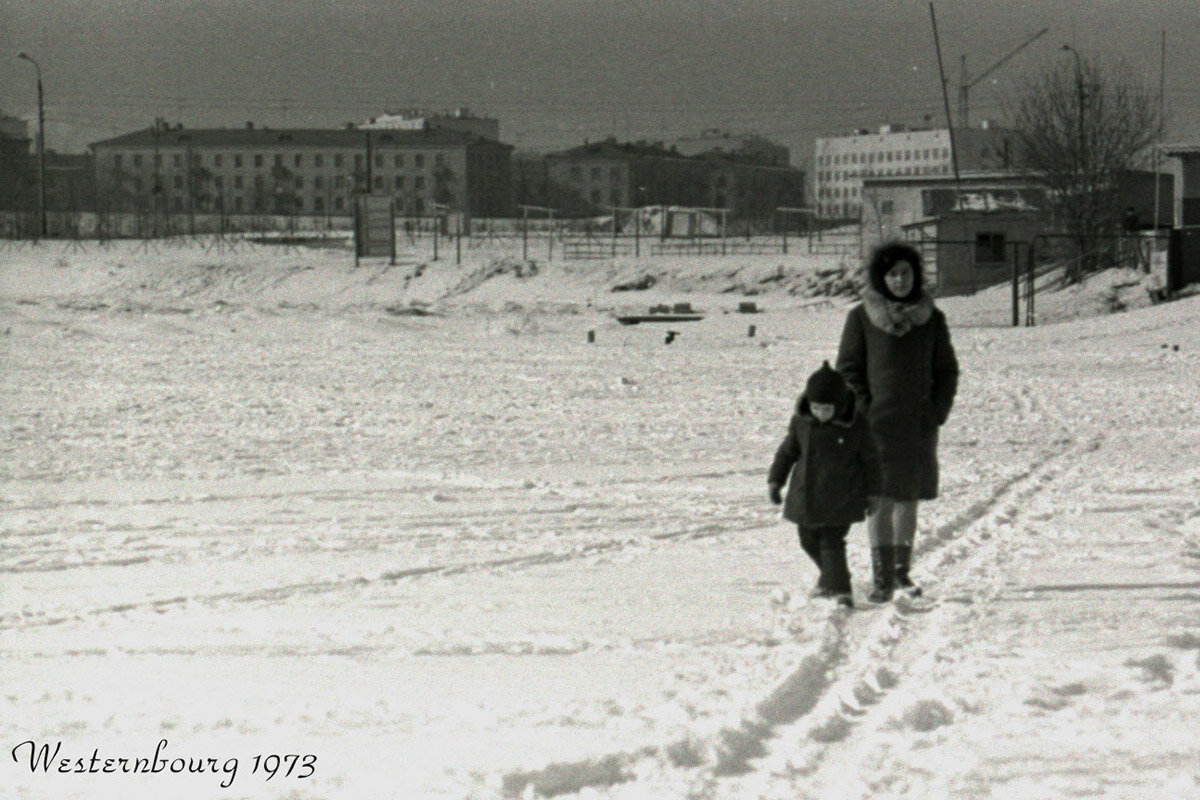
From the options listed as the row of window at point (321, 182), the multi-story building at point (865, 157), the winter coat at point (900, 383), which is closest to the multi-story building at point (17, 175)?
the row of window at point (321, 182)

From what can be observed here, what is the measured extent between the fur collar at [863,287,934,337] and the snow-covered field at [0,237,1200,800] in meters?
1.23

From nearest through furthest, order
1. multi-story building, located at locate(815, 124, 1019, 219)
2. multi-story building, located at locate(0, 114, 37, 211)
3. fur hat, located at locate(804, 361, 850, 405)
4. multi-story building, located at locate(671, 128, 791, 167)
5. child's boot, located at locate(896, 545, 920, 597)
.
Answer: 1. fur hat, located at locate(804, 361, 850, 405)
2. child's boot, located at locate(896, 545, 920, 597)
3. multi-story building, located at locate(0, 114, 37, 211)
4. multi-story building, located at locate(815, 124, 1019, 219)
5. multi-story building, located at locate(671, 128, 791, 167)

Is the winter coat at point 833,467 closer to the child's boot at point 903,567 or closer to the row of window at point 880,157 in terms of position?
the child's boot at point 903,567

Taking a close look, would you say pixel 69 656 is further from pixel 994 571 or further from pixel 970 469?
pixel 970 469

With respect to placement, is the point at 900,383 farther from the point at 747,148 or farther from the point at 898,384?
the point at 747,148

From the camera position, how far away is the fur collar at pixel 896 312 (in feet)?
25.5

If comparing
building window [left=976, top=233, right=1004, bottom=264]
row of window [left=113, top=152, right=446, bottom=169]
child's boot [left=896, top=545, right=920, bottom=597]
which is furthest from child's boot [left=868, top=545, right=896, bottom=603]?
row of window [left=113, top=152, right=446, bottom=169]

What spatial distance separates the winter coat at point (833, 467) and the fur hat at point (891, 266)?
23.3 inches

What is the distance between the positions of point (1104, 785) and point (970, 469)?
27.1 feet

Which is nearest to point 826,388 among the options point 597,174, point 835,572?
point 835,572

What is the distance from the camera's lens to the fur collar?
777 centimetres

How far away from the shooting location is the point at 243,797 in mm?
4770

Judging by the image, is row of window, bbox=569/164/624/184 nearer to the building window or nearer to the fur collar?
the building window

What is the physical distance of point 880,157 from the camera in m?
150
